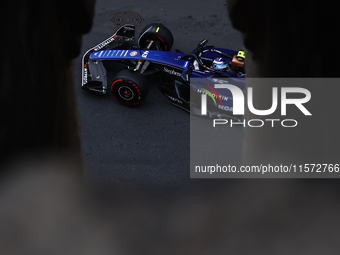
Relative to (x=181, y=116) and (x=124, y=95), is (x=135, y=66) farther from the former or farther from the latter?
(x=181, y=116)

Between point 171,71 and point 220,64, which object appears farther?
point 171,71

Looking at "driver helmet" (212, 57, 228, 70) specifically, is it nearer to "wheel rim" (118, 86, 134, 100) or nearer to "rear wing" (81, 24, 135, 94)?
"wheel rim" (118, 86, 134, 100)

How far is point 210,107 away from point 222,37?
2754 millimetres

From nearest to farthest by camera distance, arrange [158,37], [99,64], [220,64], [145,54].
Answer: [220,64] → [145,54] → [99,64] → [158,37]

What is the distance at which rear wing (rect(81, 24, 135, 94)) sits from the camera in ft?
24.2

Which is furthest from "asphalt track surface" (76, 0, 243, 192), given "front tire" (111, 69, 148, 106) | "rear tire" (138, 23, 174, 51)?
"rear tire" (138, 23, 174, 51)

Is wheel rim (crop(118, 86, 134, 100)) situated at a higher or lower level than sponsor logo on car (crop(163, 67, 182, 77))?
lower

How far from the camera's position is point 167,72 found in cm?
722

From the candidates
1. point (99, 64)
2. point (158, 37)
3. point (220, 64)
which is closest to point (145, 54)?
point (158, 37)

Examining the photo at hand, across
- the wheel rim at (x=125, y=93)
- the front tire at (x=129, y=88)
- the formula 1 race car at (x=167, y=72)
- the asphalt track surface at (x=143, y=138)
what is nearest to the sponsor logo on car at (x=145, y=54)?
the formula 1 race car at (x=167, y=72)

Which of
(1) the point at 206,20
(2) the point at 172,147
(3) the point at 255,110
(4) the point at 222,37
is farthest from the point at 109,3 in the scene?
(3) the point at 255,110

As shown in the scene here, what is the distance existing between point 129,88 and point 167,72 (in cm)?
85

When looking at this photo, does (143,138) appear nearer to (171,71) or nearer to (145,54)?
(171,71)

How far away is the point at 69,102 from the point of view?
2521 millimetres
